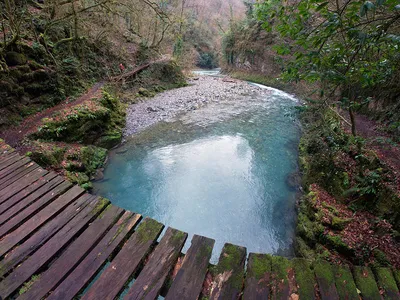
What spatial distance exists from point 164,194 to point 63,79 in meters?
7.59

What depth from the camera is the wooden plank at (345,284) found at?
5.60ft

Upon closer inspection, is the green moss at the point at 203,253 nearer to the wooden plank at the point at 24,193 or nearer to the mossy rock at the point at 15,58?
the wooden plank at the point at 24,193

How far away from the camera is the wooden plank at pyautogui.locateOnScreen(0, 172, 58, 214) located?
2947 mm

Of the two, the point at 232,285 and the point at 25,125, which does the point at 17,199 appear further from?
the point at 25,125

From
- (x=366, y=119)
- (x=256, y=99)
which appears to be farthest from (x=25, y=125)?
(x=256, y=99)

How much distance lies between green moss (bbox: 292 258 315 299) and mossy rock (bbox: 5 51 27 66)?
424 inches

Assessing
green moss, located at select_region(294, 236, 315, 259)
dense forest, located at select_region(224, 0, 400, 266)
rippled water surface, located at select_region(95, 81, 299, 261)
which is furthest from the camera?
rippled water surface, located at select_region(95, 81, 299, 261)

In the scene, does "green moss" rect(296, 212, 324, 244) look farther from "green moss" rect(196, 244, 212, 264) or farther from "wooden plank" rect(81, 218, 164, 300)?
"wooden plank" rect(81, 218, 164, 300)

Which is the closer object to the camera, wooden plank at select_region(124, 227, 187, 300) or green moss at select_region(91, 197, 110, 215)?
wooden plank at select_region(124, 227, 187, 300)

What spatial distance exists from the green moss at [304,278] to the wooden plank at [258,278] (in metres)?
0.24

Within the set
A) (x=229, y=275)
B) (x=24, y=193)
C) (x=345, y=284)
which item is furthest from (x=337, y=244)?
(x=24, y=193)

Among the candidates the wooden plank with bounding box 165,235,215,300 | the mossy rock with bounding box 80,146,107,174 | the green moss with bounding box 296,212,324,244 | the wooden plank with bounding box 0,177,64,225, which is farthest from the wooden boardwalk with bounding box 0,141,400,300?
the mossy rock with bounding box 80,146,107,174

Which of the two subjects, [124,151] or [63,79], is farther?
[63,79]

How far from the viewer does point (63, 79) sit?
31.7ft
